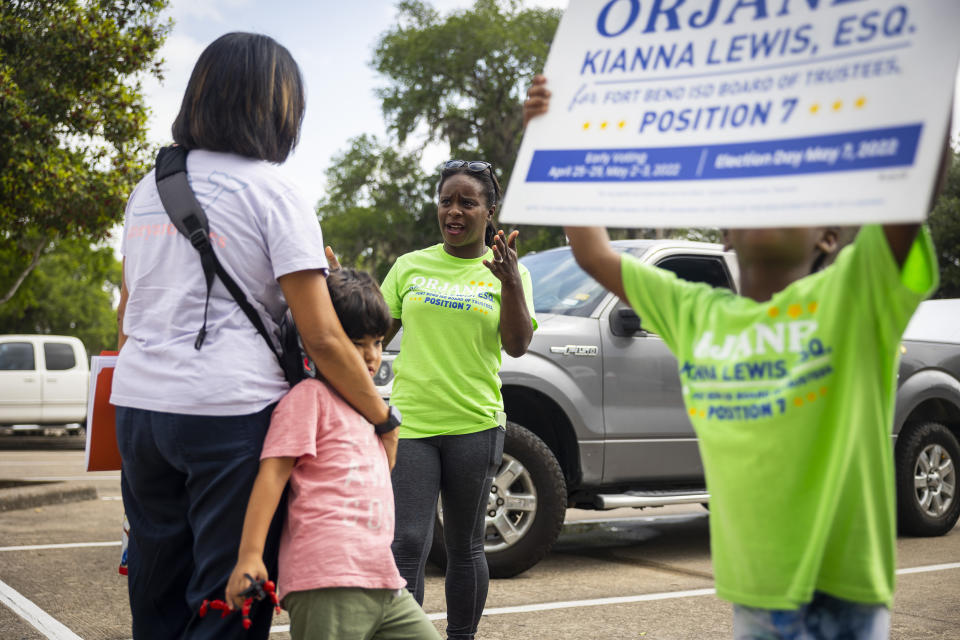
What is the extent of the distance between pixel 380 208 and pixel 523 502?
28.7 m

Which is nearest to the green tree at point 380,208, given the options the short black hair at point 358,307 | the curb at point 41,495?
the curb at point 41,495

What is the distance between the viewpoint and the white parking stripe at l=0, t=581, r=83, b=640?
4.44 meters

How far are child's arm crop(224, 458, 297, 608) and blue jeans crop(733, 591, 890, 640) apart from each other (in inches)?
40.7

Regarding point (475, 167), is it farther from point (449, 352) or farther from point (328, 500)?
point (328, 500)

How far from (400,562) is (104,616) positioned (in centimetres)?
205

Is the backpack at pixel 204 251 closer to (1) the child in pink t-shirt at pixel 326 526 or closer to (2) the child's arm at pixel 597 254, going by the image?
(1) the child in pink t-shirt at pixel 326 526

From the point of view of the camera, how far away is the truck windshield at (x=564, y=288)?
20.7ft

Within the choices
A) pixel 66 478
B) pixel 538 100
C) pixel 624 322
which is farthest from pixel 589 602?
pixel 66 478

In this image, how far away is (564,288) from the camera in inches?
254

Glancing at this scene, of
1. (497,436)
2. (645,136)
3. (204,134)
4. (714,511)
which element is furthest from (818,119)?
(497,436)

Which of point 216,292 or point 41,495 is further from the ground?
point 216,292

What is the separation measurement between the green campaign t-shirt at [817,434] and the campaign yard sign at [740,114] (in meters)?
0.21

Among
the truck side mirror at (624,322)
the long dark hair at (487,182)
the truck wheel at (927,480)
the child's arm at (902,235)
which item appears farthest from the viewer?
the truck wheel at (927,480)

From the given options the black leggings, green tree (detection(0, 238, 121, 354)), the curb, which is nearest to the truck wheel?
the black leggings
